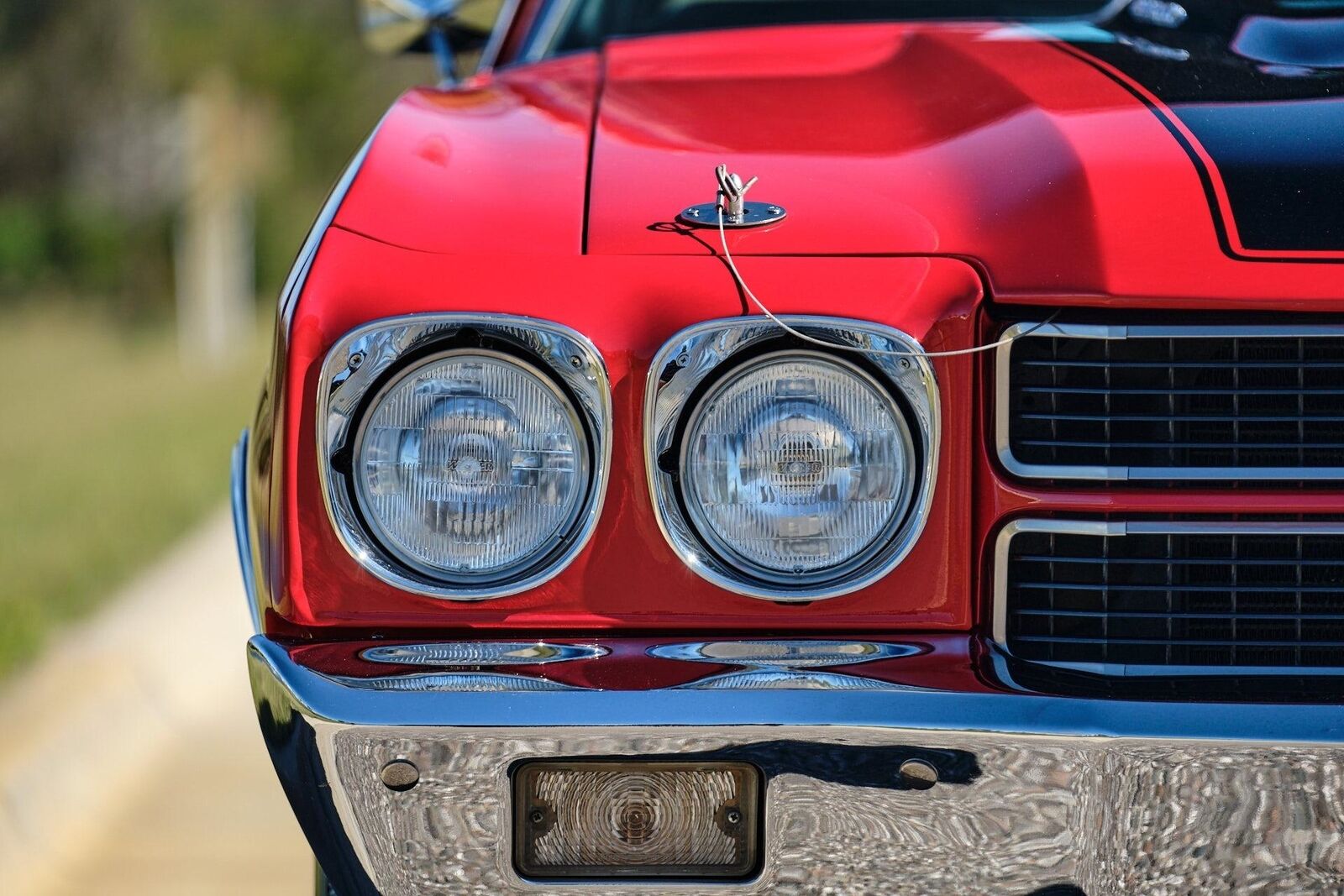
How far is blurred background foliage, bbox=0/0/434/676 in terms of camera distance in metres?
7.12

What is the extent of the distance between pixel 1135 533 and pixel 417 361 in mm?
737

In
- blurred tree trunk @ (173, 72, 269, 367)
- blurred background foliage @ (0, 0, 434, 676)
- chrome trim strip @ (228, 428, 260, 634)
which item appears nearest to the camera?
chrome trim strip @ (228, 428, 260, 634)

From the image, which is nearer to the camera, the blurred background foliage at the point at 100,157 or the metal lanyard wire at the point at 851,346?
the metal lanyard wire at the point at 851,346

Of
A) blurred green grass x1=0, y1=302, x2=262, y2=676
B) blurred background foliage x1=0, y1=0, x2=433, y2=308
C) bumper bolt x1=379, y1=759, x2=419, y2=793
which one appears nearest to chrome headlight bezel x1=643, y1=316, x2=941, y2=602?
bumper bolt x1=379, y1=759, x2=419, y2=793

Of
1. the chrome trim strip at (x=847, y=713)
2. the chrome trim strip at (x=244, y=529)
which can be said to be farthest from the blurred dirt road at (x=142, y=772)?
the chrome trim strip at (x=847, y=713)

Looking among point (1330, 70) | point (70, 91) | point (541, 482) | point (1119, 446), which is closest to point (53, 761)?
point (541, 482)

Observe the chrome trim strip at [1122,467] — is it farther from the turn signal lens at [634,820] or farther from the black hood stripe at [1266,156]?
the turn signal lens at [634,820]

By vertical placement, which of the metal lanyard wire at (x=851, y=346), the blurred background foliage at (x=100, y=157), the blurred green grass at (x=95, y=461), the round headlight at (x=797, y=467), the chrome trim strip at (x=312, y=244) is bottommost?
the blurred green grass at (x=95, y=461)

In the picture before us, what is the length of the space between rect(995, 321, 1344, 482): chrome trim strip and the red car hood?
1.4 inches

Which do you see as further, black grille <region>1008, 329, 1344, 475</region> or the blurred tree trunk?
the blurred tree trunk

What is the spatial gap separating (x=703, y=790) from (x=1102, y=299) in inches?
24.2

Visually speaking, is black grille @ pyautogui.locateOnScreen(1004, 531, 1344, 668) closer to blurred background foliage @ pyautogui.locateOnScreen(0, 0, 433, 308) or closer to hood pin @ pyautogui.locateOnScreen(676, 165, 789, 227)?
hood pin @ pyautogui.locateOnScreen(676, 165, 789, 227)

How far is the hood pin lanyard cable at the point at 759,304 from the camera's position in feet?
4.58

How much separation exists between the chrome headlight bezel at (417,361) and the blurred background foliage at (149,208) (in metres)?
4.27
